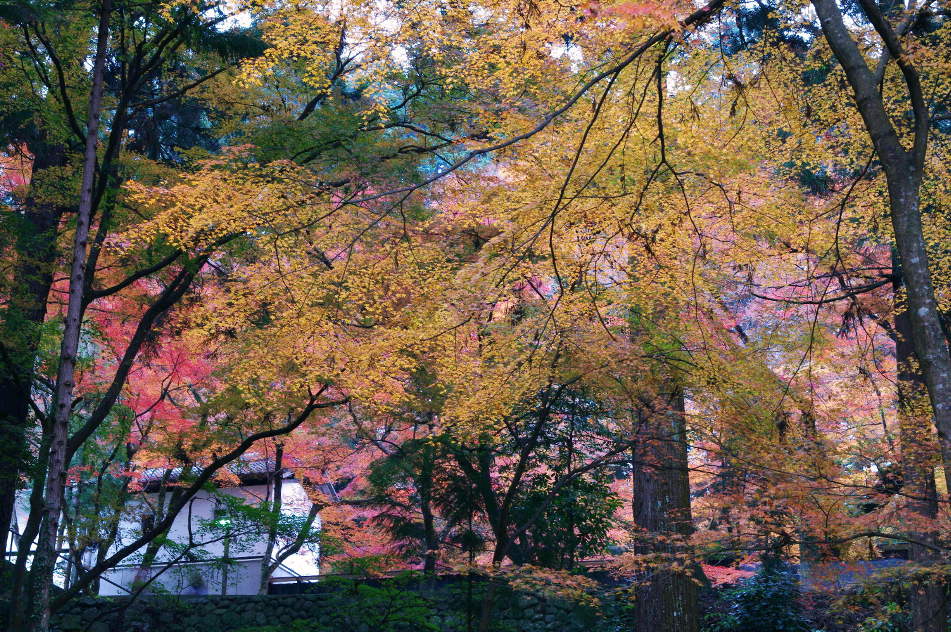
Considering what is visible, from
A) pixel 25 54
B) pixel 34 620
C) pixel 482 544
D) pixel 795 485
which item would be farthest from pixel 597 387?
pixel 25 54

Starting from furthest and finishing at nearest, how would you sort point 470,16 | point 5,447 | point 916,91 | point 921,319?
1. point 5,447
2. point 470,16
3. point 916,91
4. point 921,319

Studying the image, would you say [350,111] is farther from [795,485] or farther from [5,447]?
[795,485]

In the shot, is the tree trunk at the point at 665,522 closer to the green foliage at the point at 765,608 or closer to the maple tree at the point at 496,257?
the maple tree at the point at 496,257

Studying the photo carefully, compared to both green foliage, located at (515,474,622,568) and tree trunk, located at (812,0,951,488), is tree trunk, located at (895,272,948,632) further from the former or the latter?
tree trunk, located at (812,0,951,488)

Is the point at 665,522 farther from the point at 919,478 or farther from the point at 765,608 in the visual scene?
the point at 765,608

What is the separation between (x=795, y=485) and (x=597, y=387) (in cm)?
231

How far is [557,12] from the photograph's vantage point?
4922 millimetres

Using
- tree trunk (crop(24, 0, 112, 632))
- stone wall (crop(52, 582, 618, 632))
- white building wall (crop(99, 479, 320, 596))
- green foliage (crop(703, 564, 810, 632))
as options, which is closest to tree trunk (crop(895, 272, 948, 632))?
green foliage (crop(703, 564, 810, 632))

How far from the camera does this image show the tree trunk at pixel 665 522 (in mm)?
8320

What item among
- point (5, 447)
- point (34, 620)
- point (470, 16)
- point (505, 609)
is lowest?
point (505, 609)

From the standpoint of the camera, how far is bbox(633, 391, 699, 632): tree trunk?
328 inches

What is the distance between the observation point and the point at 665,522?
28.6 feet

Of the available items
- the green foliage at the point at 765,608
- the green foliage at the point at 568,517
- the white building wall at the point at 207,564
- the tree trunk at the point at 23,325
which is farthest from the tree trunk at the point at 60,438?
the green foliage at the point at 765,608

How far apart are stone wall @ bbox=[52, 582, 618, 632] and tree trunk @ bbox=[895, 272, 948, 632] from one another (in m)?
4.10
